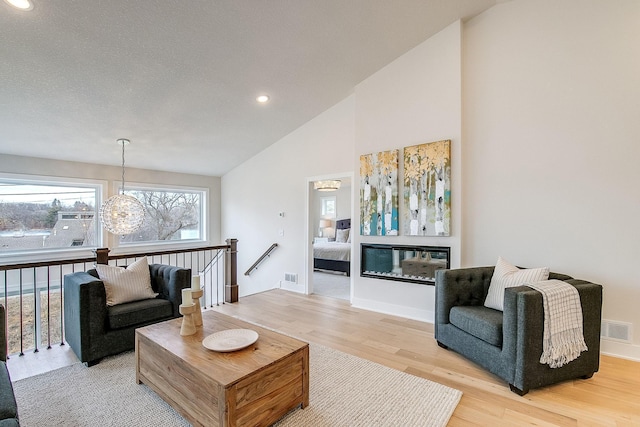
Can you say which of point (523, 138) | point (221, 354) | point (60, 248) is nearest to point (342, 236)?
point (523, 138)

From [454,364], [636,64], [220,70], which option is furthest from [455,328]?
[220,70]

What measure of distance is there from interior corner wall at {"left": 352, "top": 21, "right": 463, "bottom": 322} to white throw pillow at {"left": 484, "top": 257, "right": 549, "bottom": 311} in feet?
2.18

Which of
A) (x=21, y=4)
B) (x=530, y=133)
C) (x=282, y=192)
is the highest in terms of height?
(x=21, y=4)

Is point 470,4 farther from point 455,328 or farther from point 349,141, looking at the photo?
point 455,328

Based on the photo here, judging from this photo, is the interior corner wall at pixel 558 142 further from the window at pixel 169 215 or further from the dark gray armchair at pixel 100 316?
the window at pixel 169 215

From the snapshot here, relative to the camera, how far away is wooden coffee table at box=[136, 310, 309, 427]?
163cm

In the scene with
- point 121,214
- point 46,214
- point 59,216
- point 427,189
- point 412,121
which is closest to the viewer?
point 427,189

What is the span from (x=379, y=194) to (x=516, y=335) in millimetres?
2300

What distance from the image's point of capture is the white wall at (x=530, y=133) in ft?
9.19

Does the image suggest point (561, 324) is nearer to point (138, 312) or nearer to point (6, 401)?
point (6, 401)

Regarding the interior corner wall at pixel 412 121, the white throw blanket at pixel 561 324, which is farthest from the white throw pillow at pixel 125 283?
the white throw blanket at pixel 561 324

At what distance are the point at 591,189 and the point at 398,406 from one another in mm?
2745

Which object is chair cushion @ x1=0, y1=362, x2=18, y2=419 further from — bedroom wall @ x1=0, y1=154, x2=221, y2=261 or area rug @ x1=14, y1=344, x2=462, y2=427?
bedroom wall @ x1=0, y1=154, x2=221, y2=261

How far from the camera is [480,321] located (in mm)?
2512
